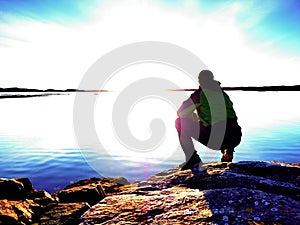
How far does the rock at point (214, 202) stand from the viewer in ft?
12.6

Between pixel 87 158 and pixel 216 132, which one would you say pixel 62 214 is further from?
pixel 87 158

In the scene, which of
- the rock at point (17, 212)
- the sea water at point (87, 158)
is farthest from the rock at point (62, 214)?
the sea water at point (87, 158)

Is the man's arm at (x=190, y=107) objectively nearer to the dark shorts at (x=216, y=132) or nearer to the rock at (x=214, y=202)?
the dark shorts at (x=216, y=132)

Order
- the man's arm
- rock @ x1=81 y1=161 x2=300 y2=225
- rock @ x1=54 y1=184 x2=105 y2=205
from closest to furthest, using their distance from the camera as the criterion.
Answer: rock @ x1=81 y1=161 x2=300 y2=225 → rock @ x1=54 y1=184 x2=105 y2=205 → the man's arm

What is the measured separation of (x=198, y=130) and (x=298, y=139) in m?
21.1

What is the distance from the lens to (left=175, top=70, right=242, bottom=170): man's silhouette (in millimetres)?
7883

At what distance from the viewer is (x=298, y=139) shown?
24719 millimetres

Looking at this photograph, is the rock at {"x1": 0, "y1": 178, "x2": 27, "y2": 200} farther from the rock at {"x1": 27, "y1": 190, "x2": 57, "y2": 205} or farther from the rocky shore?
the rock at {"x1": 27, "y1": 190, "x2": 57, "y2": 205}

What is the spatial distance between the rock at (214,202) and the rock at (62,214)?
25.1 inches

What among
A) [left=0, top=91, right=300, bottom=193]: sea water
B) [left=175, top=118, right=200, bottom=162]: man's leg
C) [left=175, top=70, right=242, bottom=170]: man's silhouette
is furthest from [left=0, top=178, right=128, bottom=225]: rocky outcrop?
[left=0, top=91, right=300, bottom=193]: sea water

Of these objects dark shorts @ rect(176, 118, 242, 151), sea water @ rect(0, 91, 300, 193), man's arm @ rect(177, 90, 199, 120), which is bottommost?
sea water @ rect(0, 91, 300, 193)

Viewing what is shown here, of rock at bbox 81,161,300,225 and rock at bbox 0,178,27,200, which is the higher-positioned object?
rock at bbox 81,161,300,225

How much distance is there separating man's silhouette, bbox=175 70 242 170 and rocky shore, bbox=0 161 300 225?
1.15 metres

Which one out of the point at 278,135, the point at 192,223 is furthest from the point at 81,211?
the point at 278,135
